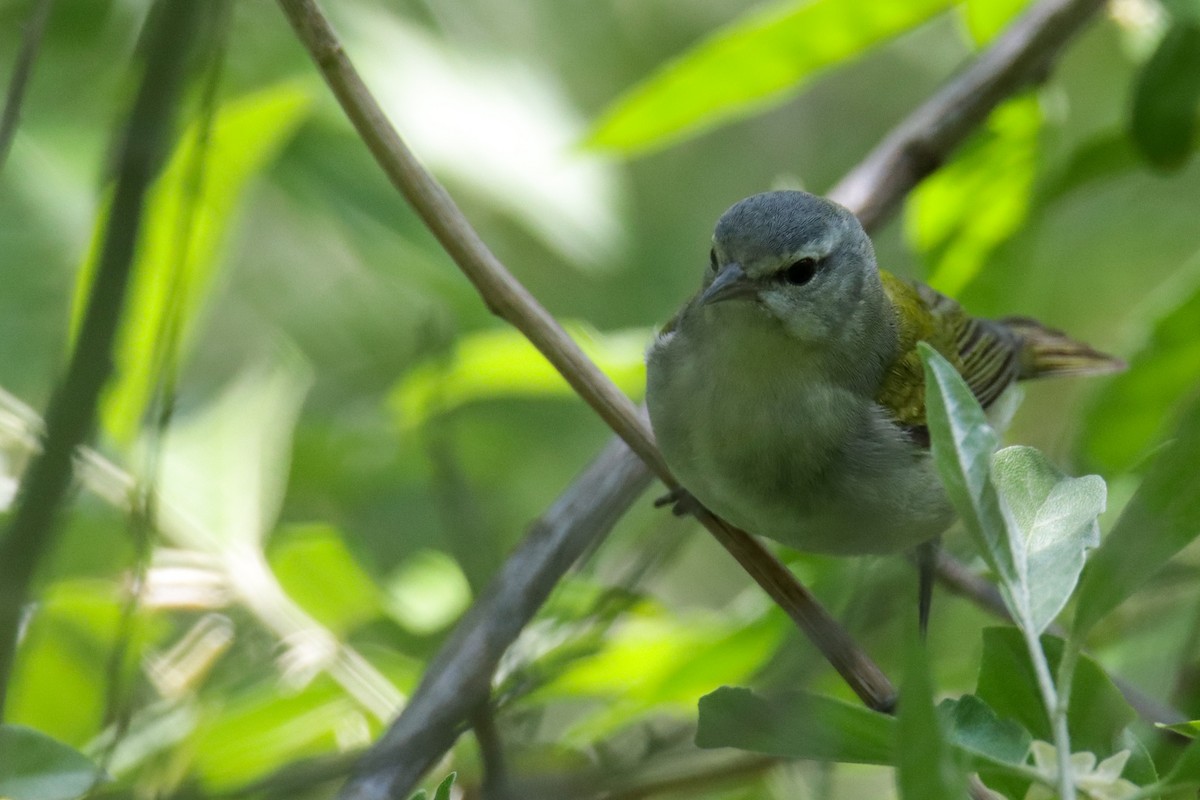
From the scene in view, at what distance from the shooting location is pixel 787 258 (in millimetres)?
2785

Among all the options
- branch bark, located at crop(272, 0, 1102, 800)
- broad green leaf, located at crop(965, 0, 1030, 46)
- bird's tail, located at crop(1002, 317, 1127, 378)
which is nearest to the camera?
branch bark, located at crop(272, 0, 1102, 800)

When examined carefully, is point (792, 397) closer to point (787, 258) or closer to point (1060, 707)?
point (787, 258)

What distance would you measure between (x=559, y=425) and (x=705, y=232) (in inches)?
83.7

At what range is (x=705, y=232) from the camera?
5.79 metres

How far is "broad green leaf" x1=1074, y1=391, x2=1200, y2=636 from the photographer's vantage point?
58.5 inches

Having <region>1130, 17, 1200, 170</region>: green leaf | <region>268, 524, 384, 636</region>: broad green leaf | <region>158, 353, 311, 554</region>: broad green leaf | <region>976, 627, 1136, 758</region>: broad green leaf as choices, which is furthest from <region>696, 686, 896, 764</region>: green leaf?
<region>1130, 17, 1200, 170</region>: green leaf

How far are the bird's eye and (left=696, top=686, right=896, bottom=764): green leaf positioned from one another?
4.79 ft

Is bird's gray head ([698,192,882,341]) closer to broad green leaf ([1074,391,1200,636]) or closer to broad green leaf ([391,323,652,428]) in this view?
broad green leaf ([391,323,652,428])

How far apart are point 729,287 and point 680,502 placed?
553mm

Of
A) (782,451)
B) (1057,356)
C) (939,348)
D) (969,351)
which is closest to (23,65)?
(782,451)

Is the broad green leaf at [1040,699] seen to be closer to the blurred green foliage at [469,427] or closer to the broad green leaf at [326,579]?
the blurred green foliage at [469,427]

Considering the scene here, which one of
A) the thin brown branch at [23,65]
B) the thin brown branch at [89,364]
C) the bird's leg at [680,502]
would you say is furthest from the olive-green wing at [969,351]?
the thin brown branch at [89,364]

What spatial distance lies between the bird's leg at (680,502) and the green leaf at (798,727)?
4.26 feet

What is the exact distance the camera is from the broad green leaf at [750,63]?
2969mm
